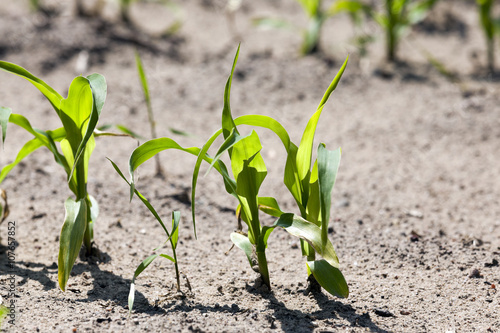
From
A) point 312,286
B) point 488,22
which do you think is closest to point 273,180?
point 312,286

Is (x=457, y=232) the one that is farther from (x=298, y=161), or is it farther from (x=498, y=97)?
(x=498, y=97)

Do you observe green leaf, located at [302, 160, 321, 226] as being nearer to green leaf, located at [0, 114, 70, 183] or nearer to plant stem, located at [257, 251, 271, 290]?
plant stem, located at [257, 251, 271, 290]

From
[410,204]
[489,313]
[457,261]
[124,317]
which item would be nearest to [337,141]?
[410,204]

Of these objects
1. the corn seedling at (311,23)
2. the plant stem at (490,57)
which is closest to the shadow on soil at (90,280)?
the corn seedling at (311,23)

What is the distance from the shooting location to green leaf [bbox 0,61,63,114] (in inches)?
65.2

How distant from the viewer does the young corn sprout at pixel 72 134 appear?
1.64 m

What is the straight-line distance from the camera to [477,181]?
289 cm

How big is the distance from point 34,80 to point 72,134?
190mm

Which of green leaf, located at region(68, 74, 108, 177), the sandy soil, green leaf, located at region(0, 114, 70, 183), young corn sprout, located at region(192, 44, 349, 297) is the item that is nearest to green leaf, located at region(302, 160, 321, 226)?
young corn sprout, located at region(192, 44, 349, 297)

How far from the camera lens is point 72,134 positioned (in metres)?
1.77

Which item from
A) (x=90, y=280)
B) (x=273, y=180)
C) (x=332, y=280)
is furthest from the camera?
(x=273, y=180)

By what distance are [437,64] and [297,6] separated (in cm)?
150

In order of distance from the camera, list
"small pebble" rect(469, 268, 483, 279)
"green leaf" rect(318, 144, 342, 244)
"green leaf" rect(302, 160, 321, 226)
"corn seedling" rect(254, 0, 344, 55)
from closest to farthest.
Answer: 1. "green leaf" rect(318, 144, 342, 244)
2. "green leaf" rect(302, 160, 321, 226)
3. "small pebble" rect(469, 268, 483, 279)
4. "corn seedling" rect(254, 0, 344, 55)

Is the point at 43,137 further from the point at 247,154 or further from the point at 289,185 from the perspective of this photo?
the point at 289,185
